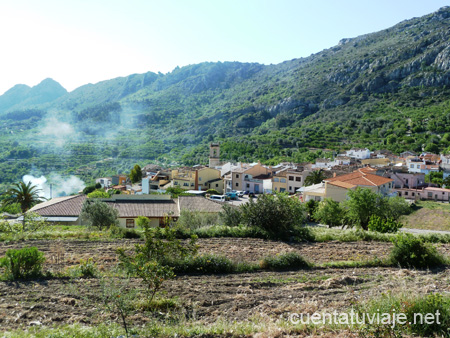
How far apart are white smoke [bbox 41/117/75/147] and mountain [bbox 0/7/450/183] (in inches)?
22.9

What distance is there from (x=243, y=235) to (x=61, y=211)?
17.6 meters

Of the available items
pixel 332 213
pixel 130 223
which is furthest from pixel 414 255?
pixel 130 223

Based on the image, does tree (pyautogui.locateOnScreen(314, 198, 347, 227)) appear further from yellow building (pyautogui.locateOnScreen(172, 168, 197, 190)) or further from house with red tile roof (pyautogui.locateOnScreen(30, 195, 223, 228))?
yellow building (pyautogui.locateOnScreen(172, 168, 197, 190))

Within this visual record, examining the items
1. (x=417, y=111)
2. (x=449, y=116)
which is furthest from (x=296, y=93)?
(x=449, y=116)

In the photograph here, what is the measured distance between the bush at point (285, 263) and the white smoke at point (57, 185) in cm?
6298

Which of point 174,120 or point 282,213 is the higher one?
point 174,120

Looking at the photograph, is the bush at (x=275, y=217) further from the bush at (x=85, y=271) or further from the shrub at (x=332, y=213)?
the shrub at (x=332, y=213)

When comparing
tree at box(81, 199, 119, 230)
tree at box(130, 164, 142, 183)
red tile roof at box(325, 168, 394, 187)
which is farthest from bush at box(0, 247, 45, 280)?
tree at box(130, 164, 142, 183)

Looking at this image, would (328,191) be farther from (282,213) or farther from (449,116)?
(449,116)

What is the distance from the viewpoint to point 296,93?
121000 mm

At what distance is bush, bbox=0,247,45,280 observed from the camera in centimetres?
783

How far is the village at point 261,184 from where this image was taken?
2761 centimetres

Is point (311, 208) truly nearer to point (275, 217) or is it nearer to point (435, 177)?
point (275, 217)

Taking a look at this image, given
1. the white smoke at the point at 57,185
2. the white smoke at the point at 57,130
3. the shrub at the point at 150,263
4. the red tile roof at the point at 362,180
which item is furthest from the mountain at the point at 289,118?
the shrub at the point at 150,263
